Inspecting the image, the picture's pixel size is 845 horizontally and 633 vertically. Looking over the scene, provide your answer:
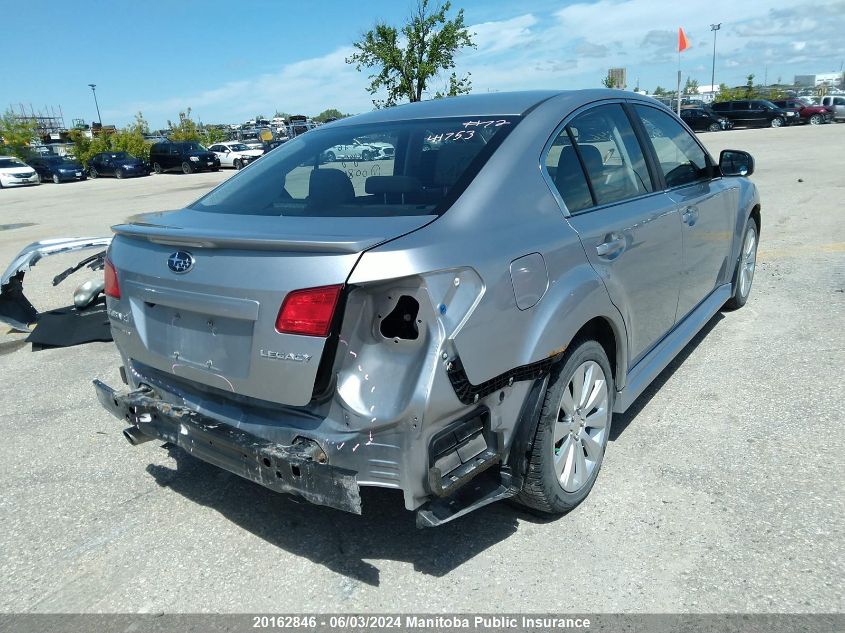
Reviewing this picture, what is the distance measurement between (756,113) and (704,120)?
3.30m

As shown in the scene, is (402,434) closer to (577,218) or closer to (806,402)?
(577,218)

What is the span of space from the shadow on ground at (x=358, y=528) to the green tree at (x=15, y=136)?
171ft

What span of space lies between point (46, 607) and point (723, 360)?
423cm

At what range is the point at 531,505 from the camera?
2820mm

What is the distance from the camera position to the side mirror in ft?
15.7

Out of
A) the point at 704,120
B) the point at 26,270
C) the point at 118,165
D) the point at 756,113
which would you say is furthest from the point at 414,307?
Result: the point at 756,113

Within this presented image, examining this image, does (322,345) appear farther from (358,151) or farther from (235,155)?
(235,155)

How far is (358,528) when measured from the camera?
9.82 ft

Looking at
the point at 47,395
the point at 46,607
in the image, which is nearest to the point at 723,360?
the point at 46,607

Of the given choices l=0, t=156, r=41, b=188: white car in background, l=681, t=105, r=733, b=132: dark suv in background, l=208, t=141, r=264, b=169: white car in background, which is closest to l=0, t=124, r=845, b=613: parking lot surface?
l=208, t=141, r=264, b=169: white car in background

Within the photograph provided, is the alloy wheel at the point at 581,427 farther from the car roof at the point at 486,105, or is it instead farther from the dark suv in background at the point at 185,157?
the dark suv in background at the point at 185,157

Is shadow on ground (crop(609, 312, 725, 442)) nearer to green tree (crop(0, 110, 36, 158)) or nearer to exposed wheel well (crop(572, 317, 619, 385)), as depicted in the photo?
exposed wheel well (crop(572, 317, 619, 385))

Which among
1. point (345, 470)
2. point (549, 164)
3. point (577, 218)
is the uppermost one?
point (549, 164)

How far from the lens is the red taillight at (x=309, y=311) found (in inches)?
87.2
